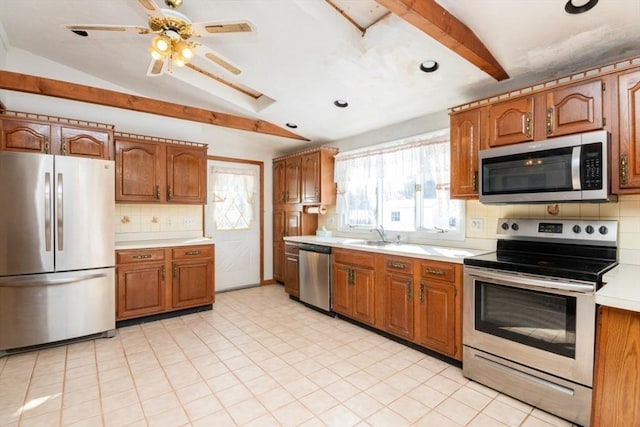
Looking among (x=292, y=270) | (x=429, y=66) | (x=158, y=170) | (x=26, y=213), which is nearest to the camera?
(x=429, y=66)

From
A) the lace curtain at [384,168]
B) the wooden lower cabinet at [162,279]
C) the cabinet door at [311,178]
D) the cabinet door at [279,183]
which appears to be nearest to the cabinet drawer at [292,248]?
the cabinet door at [311,178]

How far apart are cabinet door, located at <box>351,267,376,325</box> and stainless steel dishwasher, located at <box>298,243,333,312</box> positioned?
423mm

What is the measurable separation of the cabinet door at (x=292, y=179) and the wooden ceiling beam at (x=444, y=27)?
9.72 feet

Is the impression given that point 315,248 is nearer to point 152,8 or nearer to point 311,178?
point 311,178

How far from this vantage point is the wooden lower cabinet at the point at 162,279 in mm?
3330

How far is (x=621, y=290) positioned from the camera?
1529 millimetres

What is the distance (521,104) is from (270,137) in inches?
136

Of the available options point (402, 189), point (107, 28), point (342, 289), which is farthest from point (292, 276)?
point (107, 28)

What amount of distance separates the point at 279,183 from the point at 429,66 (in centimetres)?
320

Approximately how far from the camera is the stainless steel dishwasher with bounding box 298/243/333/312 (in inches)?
145

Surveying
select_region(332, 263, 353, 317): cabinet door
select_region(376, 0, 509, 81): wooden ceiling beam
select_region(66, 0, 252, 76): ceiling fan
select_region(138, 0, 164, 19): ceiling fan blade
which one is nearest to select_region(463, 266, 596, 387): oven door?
select_region(332, 263, 353, 317): cabinet door

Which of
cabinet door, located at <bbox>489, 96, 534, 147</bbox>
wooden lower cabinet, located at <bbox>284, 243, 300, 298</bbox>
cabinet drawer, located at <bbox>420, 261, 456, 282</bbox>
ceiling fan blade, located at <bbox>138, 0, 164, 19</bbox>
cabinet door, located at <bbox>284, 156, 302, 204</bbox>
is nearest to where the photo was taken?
ceiling fan blade, located at <bbox>138, 0, 164, 19</bbox>

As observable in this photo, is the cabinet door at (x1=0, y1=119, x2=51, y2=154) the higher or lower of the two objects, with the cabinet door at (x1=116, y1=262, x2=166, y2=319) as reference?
higher

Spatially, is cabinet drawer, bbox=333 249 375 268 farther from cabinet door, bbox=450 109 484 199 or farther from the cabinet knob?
the cabinet knob
